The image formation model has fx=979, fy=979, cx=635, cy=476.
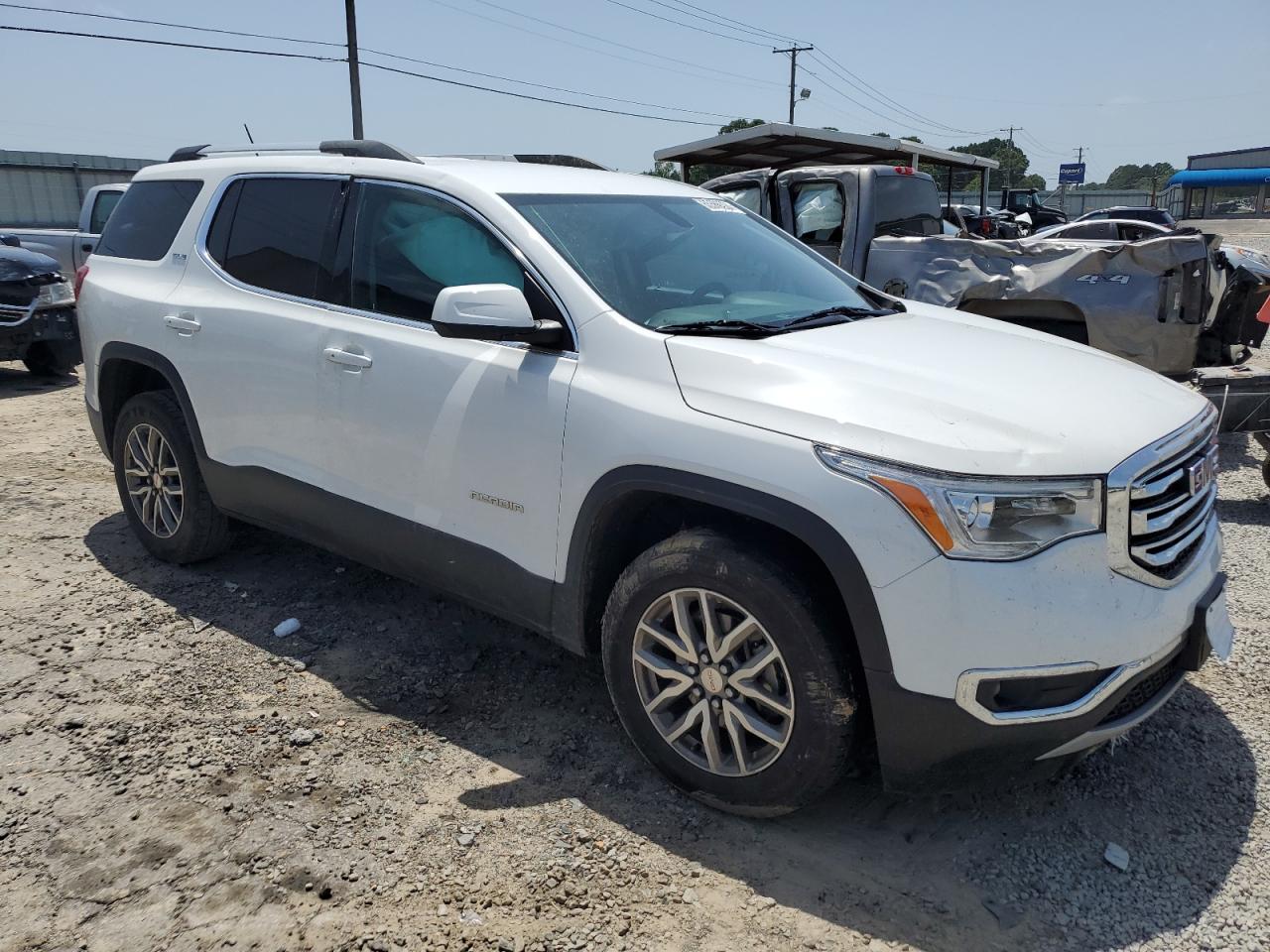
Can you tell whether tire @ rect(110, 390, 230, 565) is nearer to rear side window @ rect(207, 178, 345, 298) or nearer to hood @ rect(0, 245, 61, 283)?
rear side window @ rect(207, 178, 345, 298)

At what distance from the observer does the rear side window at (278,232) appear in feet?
12.7

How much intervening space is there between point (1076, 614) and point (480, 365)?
194cm

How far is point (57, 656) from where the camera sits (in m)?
3.91

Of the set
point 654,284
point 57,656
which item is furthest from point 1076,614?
point 57,656

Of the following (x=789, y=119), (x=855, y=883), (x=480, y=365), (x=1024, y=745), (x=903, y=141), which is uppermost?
(x=789, y=119)

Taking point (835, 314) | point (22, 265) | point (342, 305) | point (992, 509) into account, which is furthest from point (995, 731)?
point (22, 265)

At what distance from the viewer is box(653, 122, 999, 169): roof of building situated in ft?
41.1

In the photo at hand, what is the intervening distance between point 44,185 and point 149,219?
107 ft

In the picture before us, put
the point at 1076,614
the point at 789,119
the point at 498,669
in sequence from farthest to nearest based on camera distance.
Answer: the point at 789,119
the point at 498,669
the point at 1076,614

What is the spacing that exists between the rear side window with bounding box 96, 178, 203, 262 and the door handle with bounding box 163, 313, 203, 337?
0.42 metres

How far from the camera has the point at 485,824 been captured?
2.89m

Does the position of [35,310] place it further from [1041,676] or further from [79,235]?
[1041,676]

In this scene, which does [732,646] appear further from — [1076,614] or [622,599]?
[1076,614]

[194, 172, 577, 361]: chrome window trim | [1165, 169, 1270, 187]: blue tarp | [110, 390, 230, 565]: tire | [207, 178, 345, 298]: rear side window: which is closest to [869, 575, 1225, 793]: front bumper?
[194, 172, 577, 361]: chrome window trim
